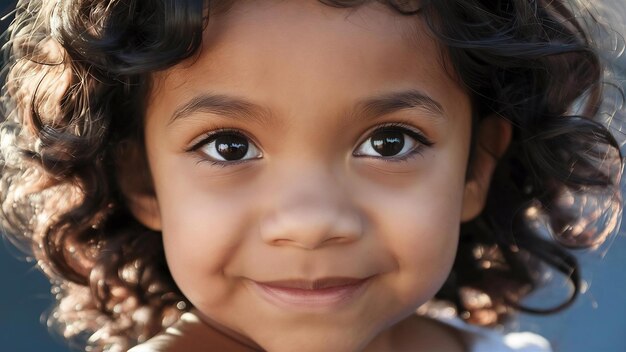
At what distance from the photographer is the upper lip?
1451 millimetres

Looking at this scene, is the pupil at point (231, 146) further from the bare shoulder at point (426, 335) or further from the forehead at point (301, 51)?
the bare shoulder at point (426, 335)

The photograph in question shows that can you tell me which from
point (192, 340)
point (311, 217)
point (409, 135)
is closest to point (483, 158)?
point (409, 135)

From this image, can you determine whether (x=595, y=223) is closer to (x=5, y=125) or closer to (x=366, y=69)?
(x=366, y=69)

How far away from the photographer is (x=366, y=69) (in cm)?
141

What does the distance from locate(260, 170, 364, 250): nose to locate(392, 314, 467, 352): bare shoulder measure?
528mm

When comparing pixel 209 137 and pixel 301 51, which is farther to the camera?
pixel 209 137

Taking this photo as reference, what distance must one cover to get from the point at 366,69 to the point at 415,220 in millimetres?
231

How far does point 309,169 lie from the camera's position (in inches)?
55.4

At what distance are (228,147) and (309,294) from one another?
9.4 inches

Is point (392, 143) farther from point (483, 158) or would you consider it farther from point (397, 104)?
point (483, 158)

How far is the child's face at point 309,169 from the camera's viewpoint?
1.39 metres

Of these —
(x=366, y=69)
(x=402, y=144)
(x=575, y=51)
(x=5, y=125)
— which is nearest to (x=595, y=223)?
(x=575, y=51)

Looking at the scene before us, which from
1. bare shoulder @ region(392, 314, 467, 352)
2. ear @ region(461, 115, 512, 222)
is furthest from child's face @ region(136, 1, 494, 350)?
bare shoulder @ region(392, 314, 467, 352)

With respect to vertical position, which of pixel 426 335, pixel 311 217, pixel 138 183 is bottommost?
pixel 426 335
